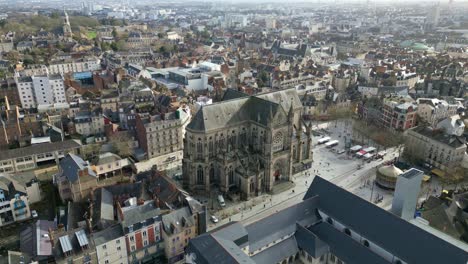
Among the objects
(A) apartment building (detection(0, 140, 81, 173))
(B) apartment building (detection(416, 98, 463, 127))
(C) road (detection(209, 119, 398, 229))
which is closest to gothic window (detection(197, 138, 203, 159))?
(C) road (detection(209, 119, 398, 229))

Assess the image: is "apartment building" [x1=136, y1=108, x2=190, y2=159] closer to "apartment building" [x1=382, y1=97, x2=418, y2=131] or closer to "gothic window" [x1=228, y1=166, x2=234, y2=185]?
"gothic window" [x1=228, y1=166, x2=234, y2=185]

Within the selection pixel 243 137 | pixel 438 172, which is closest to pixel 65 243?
pixel 243 137

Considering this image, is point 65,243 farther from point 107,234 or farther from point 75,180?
point 75,180

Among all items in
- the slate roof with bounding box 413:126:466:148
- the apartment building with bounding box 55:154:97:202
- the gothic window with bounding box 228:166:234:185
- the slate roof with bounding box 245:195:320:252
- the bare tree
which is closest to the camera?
the slate roof with bounding box 245:195:320:252

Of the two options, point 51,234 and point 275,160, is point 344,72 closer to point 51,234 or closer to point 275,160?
point 275,160

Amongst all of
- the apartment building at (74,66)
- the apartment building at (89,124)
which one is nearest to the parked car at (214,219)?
the apartment building at (89,124)

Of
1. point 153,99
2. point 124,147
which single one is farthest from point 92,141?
point 153,99
